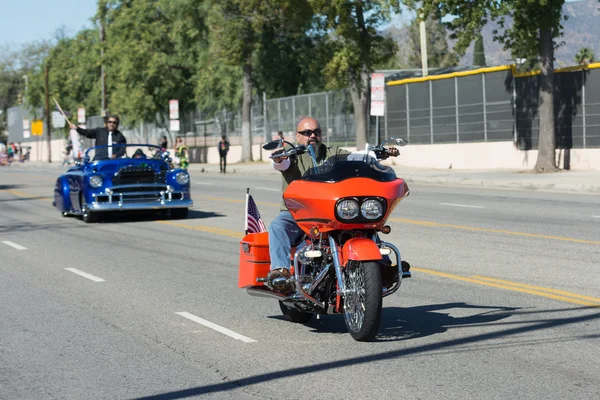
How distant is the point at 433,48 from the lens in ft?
353

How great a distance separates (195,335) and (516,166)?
1194 inches

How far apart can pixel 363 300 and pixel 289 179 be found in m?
1.44

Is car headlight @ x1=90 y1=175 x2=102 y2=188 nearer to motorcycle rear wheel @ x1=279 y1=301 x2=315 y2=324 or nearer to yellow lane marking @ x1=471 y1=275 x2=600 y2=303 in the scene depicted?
yellow lane marking @ x1=471 y1=275 x2=600 y2=303

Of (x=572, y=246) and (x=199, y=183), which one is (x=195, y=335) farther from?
(x=199, y=183)

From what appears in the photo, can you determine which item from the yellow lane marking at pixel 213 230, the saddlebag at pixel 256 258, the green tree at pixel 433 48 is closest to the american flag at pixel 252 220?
the saddlebag at pixel 256 258

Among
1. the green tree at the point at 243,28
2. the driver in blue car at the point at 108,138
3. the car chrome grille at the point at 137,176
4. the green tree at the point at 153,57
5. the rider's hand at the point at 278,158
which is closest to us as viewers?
the rider's hand at the point at 278,158

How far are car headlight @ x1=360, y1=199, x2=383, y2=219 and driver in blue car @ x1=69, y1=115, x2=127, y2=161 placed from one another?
43.5 feet

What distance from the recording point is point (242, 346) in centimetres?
803

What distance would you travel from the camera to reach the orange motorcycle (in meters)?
7.64

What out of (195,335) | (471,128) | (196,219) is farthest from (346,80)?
(195,335)

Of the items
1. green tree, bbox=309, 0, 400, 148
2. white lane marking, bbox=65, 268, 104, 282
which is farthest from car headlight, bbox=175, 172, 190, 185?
green tree, bbox=309, 0, 400, 148

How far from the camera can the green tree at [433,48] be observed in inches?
4040

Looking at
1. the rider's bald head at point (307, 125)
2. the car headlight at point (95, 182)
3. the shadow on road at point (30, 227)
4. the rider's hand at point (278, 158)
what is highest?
the rider's bald head at point (307, 125)

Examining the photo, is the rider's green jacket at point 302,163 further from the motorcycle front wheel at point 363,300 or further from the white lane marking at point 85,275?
the white lane marking at point 85,275
